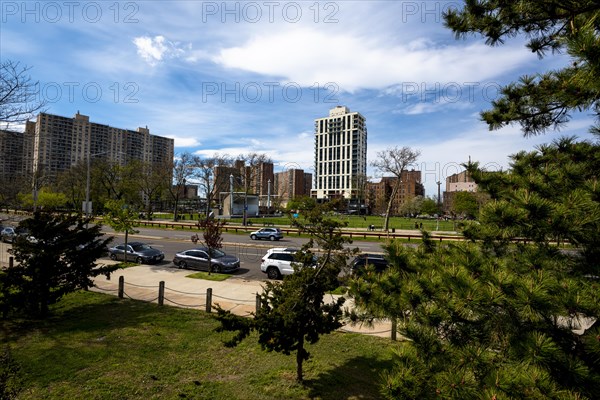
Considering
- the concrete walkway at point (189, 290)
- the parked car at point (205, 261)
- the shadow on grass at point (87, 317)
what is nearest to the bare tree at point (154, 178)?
the parked car at point (205, 261)

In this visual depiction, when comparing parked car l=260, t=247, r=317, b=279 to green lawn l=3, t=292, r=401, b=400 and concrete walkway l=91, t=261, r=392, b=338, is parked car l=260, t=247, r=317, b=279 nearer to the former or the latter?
concrete walkway l=91, t=261, r=392, b=338

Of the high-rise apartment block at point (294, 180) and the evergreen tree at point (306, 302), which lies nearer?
the evergreen tree at point (306, 302)

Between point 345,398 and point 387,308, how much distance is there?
356 centimetres

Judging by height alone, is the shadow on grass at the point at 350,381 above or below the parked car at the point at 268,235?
below

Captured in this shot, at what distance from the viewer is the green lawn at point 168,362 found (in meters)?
6.09

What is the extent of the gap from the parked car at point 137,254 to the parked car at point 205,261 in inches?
92.4

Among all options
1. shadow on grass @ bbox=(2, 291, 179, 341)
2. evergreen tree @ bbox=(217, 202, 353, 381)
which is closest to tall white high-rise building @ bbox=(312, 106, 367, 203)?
shadow on grass @ bbox=(2, 291, 179, 341)

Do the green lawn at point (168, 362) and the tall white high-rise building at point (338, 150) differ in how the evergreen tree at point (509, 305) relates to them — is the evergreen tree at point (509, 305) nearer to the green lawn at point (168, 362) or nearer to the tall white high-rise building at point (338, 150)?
the green lawn at point (168, 362)

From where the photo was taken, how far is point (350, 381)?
6.62 metres

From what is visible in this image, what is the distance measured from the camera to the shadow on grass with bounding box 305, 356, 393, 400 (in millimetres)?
6113

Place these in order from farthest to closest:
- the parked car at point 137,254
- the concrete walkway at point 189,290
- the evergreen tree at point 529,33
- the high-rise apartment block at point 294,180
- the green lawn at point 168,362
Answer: the high-rise apartment block at point 294,180, the parked car at point 137,254, the concrete walkway at point 189,290, the green lawn at point 168,362, the evergreen tree at point 529,33

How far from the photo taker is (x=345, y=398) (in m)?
5.99

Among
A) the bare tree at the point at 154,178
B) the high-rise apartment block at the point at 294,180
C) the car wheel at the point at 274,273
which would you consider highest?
the high-rise apartment block at the point at 294,180

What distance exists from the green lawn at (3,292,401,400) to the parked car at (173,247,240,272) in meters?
7.49
